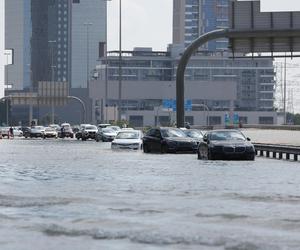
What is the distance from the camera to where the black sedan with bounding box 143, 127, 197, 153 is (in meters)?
45.7

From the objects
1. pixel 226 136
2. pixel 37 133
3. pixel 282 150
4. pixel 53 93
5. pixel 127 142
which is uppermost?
pixel 53 93

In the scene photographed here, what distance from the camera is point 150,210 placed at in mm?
16109

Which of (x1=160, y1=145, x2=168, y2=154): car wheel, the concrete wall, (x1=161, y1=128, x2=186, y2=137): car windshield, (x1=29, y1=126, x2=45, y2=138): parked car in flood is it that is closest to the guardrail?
(x1=161, y1=128, x2=186, y2=137): car windshield

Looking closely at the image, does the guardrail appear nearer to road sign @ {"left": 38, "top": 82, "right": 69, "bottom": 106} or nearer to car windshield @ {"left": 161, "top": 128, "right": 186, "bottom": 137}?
car windshield @ {"left": 161, "top": 128, "right": 186, "bottom": 137}

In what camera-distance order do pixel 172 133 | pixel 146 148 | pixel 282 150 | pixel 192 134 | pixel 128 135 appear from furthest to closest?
1. pixel 128 135
2. pixel 146 148
3. pixel 192 134
4. pixel 172 133
5. pixel 282 150

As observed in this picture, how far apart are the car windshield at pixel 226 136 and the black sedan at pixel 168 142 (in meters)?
6.29

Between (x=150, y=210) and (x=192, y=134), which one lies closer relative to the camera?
(x=150, y=210)

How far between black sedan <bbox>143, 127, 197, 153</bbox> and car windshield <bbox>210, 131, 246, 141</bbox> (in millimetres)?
6286

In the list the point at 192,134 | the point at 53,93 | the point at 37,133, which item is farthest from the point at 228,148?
the point at 53,93

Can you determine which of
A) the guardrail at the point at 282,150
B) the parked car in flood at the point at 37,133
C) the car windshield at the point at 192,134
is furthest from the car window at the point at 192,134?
the parked car in flood at the point at 37,133

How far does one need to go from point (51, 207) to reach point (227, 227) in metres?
4.62

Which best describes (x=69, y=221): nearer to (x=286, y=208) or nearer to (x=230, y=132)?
(x=286, y=208)

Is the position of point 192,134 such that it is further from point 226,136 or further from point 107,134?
point 107,134

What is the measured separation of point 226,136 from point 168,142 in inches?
308
